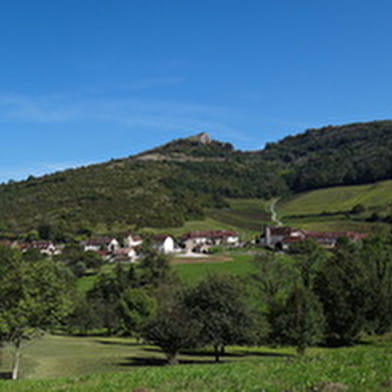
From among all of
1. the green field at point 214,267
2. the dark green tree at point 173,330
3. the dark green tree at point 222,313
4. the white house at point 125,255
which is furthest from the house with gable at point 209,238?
the dark green tree at point 173,330

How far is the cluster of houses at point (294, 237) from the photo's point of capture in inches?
5497

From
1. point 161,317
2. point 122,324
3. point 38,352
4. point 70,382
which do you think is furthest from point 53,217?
point 70,382

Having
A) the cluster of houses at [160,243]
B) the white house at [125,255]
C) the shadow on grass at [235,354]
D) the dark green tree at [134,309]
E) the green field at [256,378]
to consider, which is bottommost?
the shadow on grass at [235,354]

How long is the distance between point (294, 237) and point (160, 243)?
42412 mm

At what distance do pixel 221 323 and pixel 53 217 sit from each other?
522 feet

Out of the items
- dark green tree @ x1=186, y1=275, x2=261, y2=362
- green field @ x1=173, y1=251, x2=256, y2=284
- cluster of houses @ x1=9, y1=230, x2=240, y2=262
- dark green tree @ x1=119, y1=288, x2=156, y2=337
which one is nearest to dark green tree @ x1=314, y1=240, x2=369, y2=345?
dark green tree @ x1=186, y1=275, x2=261, y2=362

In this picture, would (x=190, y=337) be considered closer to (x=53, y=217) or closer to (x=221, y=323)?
(x=221, y=323)

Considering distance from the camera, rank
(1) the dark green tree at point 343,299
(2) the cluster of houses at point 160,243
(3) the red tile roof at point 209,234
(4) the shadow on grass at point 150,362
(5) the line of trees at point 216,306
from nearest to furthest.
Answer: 1. (5) the line of trees at point 216,306
2. (4) the shadow on grass at point 150,362
3. (1) the dark green tree at point 343,299
4. (2) the cluster of houses at point 160,243
5. (3) the red tile roof at point 209,234

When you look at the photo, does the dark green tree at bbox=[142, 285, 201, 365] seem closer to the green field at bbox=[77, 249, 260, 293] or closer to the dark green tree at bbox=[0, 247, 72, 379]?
the dark green tree at bbox=[0, 247, 72, 379]

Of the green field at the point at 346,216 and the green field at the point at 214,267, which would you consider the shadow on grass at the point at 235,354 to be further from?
the green field at the point at 346,216

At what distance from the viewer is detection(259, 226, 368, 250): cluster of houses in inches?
5497

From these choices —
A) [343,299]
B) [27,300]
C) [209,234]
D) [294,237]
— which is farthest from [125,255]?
[27,300]

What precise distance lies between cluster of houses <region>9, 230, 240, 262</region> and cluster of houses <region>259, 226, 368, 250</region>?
13.0 meters

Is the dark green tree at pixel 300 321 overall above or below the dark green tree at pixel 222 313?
below
